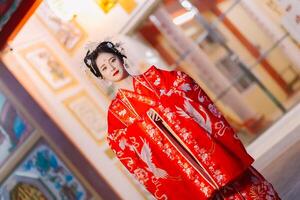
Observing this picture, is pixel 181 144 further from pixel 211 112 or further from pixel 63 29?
pixel 63 29

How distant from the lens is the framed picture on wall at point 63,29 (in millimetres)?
4723

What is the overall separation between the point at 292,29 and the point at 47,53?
2.46 meters

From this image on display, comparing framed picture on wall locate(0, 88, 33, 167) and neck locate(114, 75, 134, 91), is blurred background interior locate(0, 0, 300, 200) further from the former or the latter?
neck locate(114, 75, 134, 91)

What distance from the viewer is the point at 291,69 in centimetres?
448

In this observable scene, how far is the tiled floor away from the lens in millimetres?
3445

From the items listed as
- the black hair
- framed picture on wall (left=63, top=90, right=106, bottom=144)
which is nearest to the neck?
the black hair

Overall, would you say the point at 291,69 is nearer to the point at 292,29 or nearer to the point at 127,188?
the point at 292,29

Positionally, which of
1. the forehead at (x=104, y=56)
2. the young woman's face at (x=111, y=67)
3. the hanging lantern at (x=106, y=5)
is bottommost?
the young woman's face at (x=111, y=67)

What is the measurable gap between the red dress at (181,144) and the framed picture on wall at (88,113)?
202 cm

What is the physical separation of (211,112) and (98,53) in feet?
2.40

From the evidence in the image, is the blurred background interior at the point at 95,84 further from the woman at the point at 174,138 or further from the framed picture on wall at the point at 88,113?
the woman at the point at 174,138

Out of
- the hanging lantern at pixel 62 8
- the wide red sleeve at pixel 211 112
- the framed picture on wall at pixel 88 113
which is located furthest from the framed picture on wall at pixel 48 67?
the wide red sleeve at pixel 211 112

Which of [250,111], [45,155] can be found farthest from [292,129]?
[45,155]

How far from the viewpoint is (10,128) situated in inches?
200
